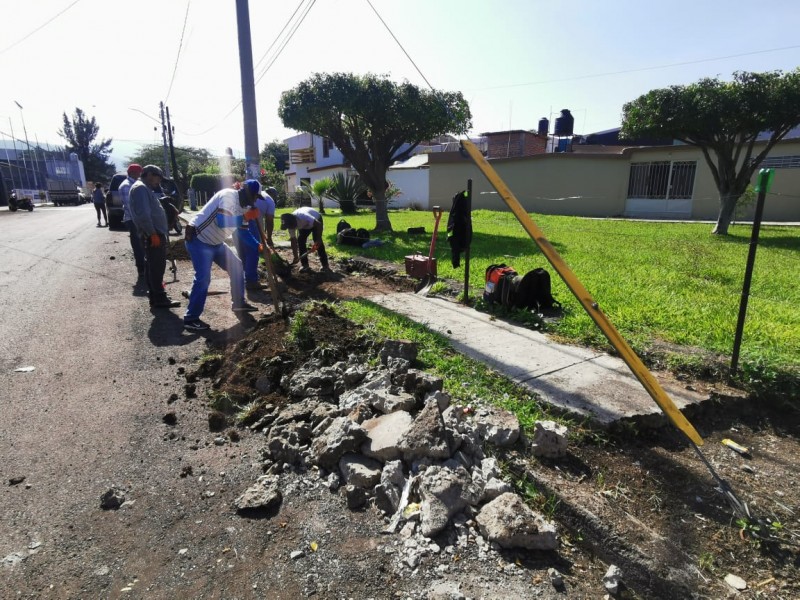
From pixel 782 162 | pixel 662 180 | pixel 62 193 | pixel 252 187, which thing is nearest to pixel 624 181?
pixel 662 180

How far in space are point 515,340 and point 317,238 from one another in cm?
493

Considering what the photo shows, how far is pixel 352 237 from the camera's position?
460 inches

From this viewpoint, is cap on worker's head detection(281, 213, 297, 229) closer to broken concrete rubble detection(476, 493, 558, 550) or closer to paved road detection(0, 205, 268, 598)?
paved road detection(0, 205, 268, 598)

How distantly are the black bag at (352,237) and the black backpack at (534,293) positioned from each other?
6.59 meters

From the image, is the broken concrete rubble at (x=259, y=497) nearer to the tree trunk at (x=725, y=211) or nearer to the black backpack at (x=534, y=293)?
the black backpack at (x=534, y=293)

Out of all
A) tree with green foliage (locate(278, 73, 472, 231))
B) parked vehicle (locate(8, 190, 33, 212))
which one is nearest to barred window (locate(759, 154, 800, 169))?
tree with green foliage (locate(278, 73, 472, 231))

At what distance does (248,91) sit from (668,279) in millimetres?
7642

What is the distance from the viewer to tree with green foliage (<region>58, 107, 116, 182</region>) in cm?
6475

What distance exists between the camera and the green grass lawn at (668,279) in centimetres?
453

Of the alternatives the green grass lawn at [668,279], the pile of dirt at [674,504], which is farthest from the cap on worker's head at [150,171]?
the pile of dirt at [674,504]

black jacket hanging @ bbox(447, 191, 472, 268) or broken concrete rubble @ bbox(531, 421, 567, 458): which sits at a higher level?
black jacket hanging @ bbox(447, 191, 472, 268)

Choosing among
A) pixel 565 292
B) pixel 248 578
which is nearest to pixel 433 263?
pixel 565 292

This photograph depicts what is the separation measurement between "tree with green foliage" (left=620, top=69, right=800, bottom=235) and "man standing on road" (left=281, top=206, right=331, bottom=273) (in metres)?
10.1

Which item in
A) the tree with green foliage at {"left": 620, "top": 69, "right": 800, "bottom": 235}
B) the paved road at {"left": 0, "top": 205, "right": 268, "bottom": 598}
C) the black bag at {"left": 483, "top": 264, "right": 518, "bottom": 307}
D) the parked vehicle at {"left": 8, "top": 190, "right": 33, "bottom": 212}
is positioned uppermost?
the tree with green foliage at {"left": 620, "top": 69, "right": 800, "bottom": 235}
